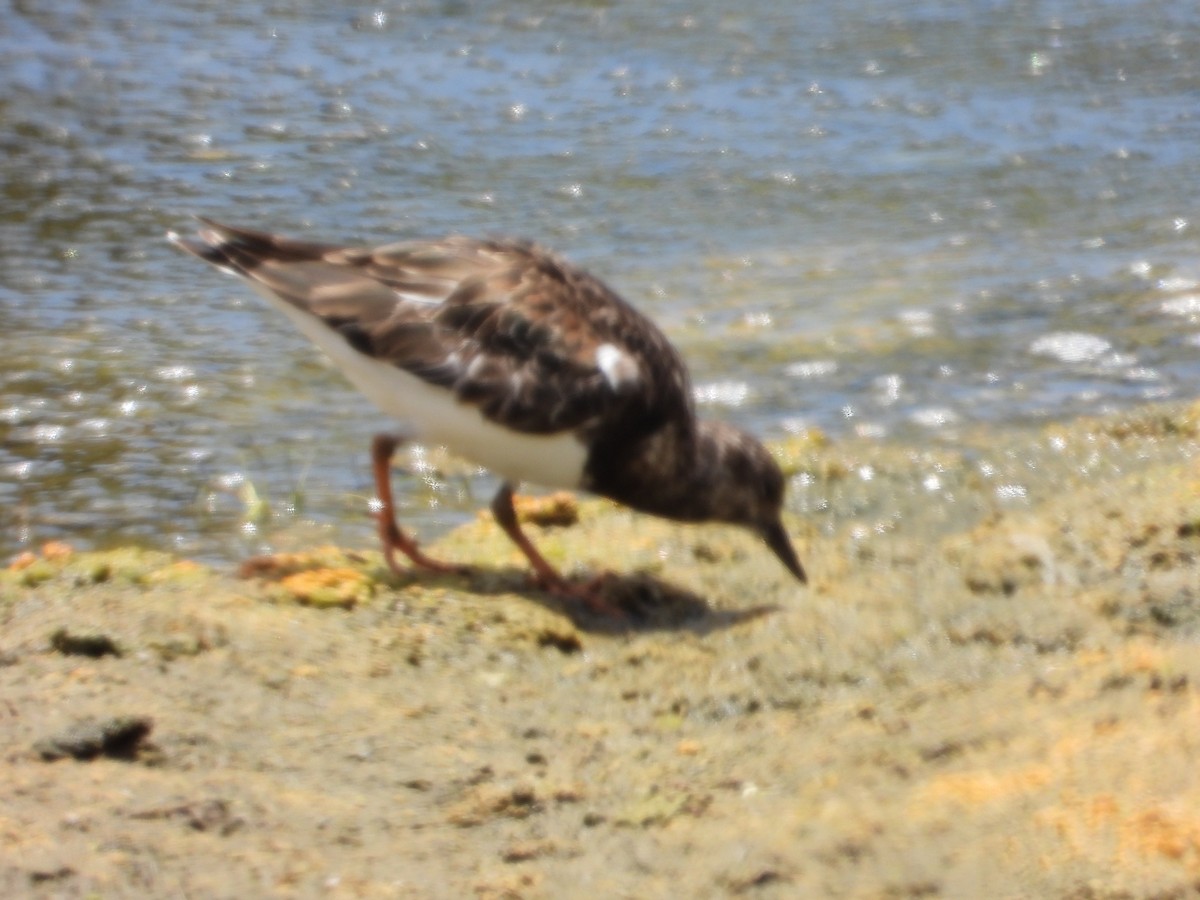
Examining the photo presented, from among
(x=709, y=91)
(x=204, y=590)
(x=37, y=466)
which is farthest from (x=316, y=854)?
(x=709, y=91)

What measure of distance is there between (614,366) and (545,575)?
0.59m

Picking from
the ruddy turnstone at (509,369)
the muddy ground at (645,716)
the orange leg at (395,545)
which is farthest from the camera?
the ruddy turnstone at (509,369)

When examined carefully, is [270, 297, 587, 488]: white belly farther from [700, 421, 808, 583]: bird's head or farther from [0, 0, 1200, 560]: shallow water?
[0, 0, 1200, 560]: shallow water

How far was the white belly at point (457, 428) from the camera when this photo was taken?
455 cm

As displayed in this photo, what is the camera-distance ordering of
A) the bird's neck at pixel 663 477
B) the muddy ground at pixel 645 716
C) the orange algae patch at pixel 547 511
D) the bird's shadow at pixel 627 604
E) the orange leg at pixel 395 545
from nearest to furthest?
the muddy ground at pixel 645 716 → the bird's shadow at pixel 627 604 → the orange leg at pixel 395 545 → the bird's neck at pixel 663 477 → the orange algae patch at pixel 547 511

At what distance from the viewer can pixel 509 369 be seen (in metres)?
4.53

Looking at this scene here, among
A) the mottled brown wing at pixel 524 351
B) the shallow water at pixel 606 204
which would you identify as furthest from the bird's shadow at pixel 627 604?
the shallow water at pixel 606 204

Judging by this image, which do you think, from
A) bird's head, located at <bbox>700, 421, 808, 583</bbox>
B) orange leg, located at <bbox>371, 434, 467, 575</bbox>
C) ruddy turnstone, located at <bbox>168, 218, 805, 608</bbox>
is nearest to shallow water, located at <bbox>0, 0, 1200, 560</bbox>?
orange leg, located at <bbox>371, 434, 467, 575</bbox>

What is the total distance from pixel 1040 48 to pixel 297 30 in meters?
4.60

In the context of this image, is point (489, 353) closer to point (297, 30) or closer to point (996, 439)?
point (996, 439)

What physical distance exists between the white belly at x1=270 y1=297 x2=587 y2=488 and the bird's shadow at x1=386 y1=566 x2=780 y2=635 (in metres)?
0.28

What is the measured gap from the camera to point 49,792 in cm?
283

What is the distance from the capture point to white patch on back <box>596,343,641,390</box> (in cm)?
453

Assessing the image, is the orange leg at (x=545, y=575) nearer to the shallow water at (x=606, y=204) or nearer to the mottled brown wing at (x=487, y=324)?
the mottled brown wing at (x=487, y=324)
